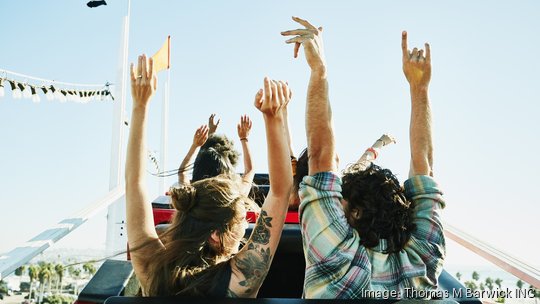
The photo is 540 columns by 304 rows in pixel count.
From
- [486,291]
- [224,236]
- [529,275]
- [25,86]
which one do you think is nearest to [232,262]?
[224,236]

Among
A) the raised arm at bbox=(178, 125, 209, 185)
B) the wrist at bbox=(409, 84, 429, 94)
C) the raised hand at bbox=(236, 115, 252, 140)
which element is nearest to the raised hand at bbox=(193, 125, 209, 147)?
the raised arm at bbox=(178, 125, 209, 185)

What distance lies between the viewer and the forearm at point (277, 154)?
1.18 m

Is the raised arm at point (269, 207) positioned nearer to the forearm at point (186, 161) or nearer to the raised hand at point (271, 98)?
the raised hand at point (271, 98)

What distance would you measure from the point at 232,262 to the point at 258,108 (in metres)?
0.38

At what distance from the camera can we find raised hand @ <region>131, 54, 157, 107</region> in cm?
125

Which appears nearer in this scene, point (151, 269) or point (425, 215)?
point (151, 269)

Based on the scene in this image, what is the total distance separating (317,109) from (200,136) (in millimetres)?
1786

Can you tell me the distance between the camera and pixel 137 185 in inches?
47.9

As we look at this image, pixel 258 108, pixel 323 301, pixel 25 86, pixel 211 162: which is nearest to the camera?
pixel 323 301

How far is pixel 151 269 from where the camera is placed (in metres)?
1.19

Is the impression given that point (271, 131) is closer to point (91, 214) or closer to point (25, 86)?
point (91, 214)

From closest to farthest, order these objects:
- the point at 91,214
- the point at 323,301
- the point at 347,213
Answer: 1. the point at 323,301
2. the point at 347,213
3. the point at 91,214

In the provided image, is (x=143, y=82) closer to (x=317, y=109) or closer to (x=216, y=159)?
(x=317, y=109)

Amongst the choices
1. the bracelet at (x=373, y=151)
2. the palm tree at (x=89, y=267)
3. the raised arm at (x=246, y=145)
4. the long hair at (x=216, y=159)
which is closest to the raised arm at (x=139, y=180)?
the palm tree at (x=89, y=267)
